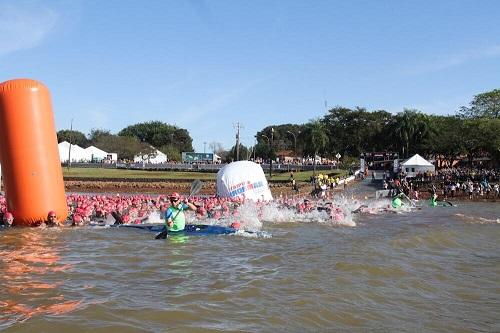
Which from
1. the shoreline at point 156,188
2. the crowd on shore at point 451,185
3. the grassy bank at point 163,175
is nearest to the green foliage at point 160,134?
the grassy bank at point 163,175

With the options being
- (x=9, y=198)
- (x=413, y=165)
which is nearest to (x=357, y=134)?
(x=413, y=165)

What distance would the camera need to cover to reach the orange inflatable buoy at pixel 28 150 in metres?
14.5

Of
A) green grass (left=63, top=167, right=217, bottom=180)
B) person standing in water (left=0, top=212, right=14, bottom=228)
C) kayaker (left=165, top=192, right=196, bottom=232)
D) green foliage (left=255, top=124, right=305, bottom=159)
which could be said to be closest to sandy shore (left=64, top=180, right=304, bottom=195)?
green grass (left=63, top=167, right=217, bottom=180)

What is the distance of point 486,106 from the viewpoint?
65812 millimetres

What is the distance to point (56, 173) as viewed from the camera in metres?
15.4

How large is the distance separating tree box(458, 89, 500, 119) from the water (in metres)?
56.0

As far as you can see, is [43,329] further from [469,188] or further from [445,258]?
[469,188]

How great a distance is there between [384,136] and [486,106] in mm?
31212

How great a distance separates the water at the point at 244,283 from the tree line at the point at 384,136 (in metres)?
50.3

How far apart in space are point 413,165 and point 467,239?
38784 mm

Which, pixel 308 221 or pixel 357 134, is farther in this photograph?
pixel 357 134

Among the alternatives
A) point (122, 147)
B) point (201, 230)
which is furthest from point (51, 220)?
point (122, 147)

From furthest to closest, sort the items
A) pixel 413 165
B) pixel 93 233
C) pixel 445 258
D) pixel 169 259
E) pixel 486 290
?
1. pixel 413 165
2. pixel 93 233
3. pixel 445 258
4. pixel 169 259
5. pixel 486 290

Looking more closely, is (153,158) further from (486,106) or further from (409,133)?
(486,106)
